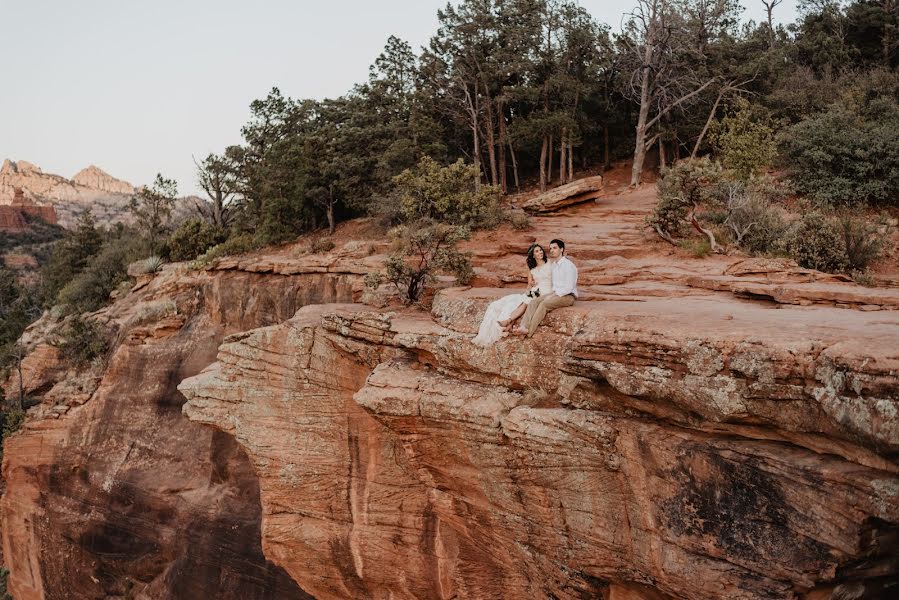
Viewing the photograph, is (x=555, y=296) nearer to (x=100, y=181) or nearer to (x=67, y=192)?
(x=67, y=192)

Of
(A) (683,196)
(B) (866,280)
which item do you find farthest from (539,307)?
(A) (683,196)

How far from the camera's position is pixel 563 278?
353 inches

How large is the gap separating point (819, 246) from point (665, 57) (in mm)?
16286

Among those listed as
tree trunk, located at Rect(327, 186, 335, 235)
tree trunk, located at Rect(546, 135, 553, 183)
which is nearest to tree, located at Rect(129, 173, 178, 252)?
tree trunk, located at Rect(327, 186, 335, 235)

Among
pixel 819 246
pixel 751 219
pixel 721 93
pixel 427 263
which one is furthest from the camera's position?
pixel 721 93

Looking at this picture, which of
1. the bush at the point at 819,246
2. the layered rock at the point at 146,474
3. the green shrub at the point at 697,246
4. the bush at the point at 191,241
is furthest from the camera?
the bush at the point at 191,241

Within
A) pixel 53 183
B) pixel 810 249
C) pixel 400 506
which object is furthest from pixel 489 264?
pixel 53 183

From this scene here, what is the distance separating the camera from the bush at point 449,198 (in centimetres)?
1697

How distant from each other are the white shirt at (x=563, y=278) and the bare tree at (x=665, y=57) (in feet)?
59.1

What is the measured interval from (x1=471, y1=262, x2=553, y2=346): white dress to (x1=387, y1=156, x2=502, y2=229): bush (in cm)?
766

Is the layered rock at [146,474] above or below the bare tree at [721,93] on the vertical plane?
below

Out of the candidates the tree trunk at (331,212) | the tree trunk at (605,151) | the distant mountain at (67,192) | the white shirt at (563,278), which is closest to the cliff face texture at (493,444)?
the white shirt at (563,278)

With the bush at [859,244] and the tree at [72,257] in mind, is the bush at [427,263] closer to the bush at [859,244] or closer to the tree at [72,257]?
the bush at [859,244]

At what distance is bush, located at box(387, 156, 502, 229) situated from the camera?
17.0 m
